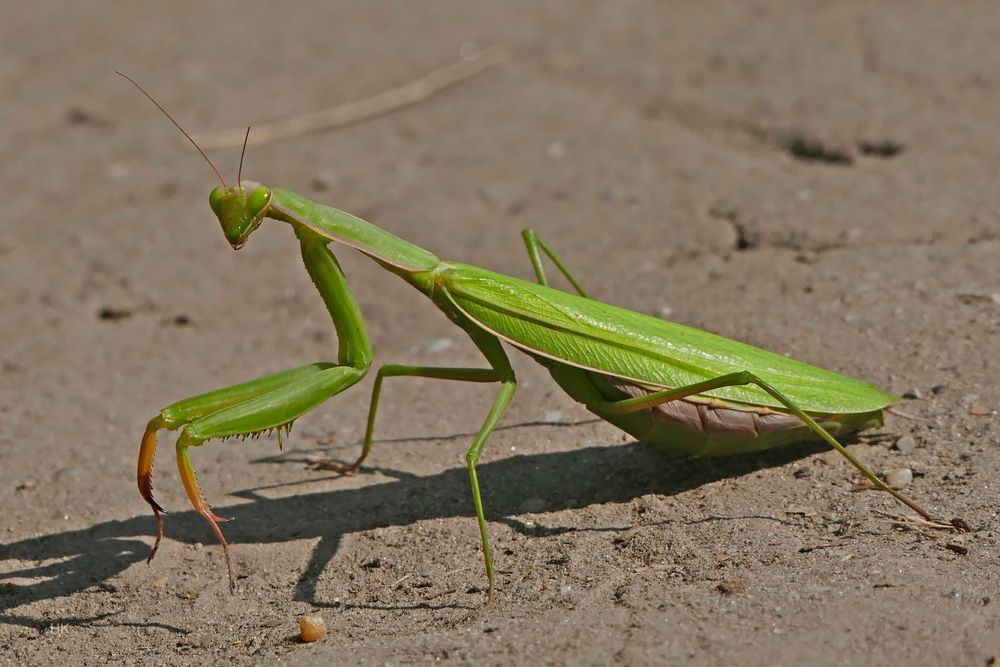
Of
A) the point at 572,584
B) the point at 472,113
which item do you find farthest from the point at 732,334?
the point at 472,113

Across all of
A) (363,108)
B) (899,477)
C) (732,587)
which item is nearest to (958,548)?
(899,477)

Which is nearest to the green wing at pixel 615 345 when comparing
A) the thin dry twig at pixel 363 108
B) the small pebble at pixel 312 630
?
the small pebble at pixel 312 630

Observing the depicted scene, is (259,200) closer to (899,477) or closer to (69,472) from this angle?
(69,472)

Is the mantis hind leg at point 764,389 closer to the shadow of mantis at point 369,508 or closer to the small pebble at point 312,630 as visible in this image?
the shadow of mantis at point 369,508

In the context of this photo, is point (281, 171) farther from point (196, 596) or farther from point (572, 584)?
point (572, 584)

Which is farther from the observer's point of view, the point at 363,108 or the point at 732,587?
the point at 363,108

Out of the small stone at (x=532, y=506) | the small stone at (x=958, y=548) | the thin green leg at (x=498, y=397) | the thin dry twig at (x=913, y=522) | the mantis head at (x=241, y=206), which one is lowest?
the small stone at (x=958, y=548)
